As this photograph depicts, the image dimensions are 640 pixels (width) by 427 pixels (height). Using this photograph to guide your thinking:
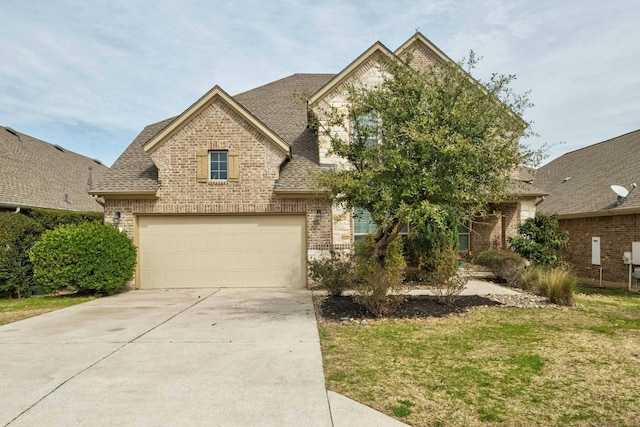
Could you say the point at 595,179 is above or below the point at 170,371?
above

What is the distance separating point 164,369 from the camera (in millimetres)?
5527

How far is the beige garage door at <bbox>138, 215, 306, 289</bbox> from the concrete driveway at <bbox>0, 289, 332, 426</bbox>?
3.95m

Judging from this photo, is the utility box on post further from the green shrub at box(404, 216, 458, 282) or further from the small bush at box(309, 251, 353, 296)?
the small bush at box(309, 251, 353, 296)

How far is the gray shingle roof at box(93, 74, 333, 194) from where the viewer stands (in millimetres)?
13586

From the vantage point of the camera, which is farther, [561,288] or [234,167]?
[234,167]

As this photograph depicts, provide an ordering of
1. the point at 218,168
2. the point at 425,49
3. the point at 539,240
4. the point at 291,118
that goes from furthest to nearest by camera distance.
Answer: the point at 291,118 → the point at 425,49 → the point at 539,240 → the point at 218,168

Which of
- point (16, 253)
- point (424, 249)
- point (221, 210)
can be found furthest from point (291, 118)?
point (16, 253)

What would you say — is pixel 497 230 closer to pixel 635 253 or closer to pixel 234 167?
pixel 635 253

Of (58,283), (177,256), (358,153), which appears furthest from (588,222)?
(58,283)

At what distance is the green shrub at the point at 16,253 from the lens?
1230 cm

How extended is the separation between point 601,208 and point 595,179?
12.1 feet

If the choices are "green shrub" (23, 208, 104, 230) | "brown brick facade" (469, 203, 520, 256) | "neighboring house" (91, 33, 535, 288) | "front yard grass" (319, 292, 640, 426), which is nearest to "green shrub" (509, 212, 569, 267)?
"brown brick facade" (469, 203, 520, 256)

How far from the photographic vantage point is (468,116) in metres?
8.08

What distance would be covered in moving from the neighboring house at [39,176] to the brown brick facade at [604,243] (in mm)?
19826
